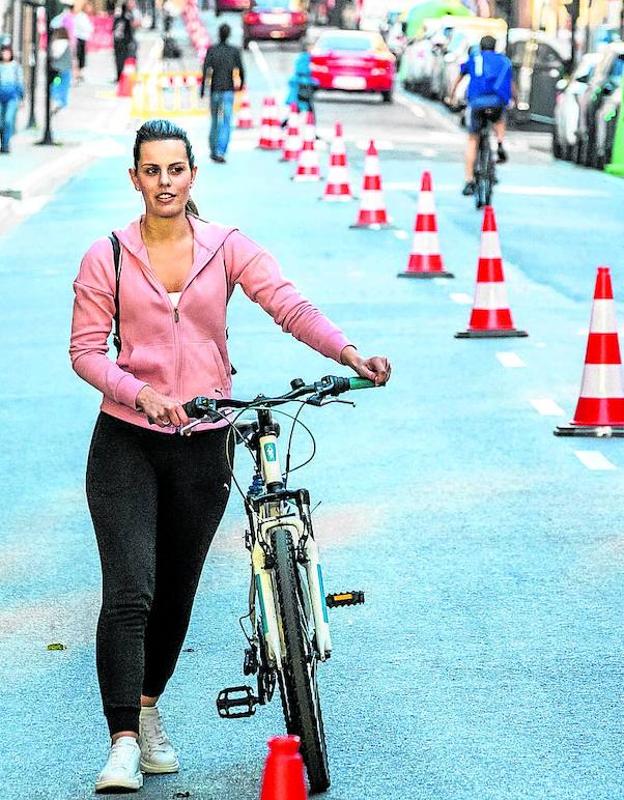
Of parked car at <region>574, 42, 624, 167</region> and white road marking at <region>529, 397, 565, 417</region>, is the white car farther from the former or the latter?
white road marking at <region>529, 397, 565, 417</region>

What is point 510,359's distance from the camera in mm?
13797

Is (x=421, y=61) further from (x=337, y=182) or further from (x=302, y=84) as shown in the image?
(x=337, y=182)

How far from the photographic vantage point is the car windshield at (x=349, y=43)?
51469 millimetres

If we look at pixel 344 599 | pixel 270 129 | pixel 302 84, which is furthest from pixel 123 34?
pixel 344 599

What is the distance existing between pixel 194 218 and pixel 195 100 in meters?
46.3

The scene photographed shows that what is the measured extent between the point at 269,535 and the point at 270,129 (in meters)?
32.5

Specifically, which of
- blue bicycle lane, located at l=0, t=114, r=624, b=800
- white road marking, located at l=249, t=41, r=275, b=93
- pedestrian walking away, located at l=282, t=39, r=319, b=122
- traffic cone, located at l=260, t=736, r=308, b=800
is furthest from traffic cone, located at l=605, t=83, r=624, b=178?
traffic cone, located at l=260, t=736, r=308, b=800

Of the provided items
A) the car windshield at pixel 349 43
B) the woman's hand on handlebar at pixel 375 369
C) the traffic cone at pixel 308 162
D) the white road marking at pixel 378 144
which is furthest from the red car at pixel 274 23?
Result: the woman's hand on handlebar at pixel 375 369

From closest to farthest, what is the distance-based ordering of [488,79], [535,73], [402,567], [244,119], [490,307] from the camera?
[402,567] < [490,307] < [488,79] < [535,73] < [244,119]

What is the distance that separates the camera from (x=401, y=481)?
996 centimetres

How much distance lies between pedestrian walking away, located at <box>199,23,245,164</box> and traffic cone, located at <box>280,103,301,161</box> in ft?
3.53

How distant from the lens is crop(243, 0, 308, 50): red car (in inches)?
2906

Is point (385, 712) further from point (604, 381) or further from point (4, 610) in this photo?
point (604, 381)

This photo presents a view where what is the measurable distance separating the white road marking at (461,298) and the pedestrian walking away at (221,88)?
16114 millimetres
